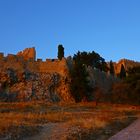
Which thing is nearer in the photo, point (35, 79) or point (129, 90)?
point (129, 90)

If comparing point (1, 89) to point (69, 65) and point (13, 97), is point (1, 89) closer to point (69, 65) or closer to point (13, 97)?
point (13, 97)

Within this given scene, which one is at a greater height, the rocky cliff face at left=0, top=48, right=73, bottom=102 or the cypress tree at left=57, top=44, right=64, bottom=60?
the cypress tree at left=57, top=44, right=64, bottom=60

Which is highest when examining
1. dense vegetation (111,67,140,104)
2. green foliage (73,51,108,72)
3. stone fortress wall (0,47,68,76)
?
green foliage (73,51,108,72)

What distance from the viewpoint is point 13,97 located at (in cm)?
5466

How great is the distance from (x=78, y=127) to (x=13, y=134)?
3.69 meters

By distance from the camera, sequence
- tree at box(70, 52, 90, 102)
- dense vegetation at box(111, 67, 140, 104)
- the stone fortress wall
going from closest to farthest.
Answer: dense vegetation at box(111, 67, 140, 104) → tree at box(70, 52, 90, 102) → the stone fortress wall

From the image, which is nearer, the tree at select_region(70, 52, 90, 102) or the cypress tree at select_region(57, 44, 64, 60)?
the tree at select_region(70, 52, 90, 102)

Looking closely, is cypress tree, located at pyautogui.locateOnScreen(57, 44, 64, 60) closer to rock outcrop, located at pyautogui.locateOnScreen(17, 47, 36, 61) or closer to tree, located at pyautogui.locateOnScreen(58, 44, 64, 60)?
tree, located at pyautogui.locateOnScreen(58, 44, 64, 60)

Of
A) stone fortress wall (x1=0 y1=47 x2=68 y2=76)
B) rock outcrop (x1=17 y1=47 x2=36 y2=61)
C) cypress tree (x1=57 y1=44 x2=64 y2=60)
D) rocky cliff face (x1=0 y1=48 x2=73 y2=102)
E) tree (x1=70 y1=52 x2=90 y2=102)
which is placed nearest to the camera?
tree (x1=70 y1=52 x2=90 y2=102)

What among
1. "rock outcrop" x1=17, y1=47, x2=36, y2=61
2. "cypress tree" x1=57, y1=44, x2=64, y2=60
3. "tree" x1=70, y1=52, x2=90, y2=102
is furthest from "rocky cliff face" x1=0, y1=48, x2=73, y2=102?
"cypress tree" x1=57, y1=44, x2=64, y2=60

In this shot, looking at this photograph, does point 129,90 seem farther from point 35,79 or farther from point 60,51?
point 60,51

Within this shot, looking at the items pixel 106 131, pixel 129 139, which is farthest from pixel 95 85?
pixel 129 139

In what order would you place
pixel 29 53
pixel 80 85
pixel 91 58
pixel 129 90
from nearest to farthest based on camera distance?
pixel 129 90, pixel 80 85, pixel 29 53, pixel 91 58

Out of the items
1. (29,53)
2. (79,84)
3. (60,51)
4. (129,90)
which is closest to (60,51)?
(60,51)
